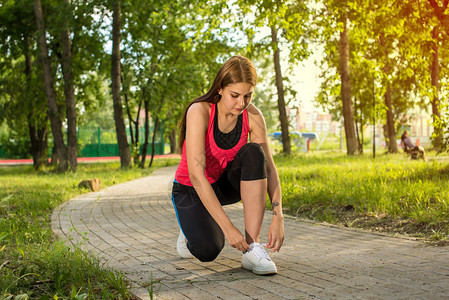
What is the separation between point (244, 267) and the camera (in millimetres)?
3635

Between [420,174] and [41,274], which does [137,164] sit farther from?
[41,274]

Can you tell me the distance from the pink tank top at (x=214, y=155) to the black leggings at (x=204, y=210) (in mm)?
47

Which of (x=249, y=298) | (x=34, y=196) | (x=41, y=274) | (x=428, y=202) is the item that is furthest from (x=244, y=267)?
(x=34, y=196)

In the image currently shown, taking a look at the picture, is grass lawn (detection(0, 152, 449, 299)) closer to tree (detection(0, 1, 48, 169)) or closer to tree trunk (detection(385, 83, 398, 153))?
tree (detection(0, 1, 48, 169))

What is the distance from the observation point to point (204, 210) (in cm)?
379

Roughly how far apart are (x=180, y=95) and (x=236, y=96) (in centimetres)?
1503

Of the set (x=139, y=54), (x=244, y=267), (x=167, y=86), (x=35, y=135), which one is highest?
(x=139, y=54)

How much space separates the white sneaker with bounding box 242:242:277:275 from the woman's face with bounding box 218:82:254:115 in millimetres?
932

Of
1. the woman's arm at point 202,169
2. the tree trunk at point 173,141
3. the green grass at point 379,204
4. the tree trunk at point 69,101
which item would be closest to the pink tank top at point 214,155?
the woman's arm at point 202,169

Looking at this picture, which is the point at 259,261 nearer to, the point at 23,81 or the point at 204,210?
the point at 204,210

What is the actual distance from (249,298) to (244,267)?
2.37 ft

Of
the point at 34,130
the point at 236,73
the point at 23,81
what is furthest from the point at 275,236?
the point at 23,81

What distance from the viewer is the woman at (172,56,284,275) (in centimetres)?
338

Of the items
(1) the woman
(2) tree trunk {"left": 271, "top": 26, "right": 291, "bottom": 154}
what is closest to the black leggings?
(1) the woman
